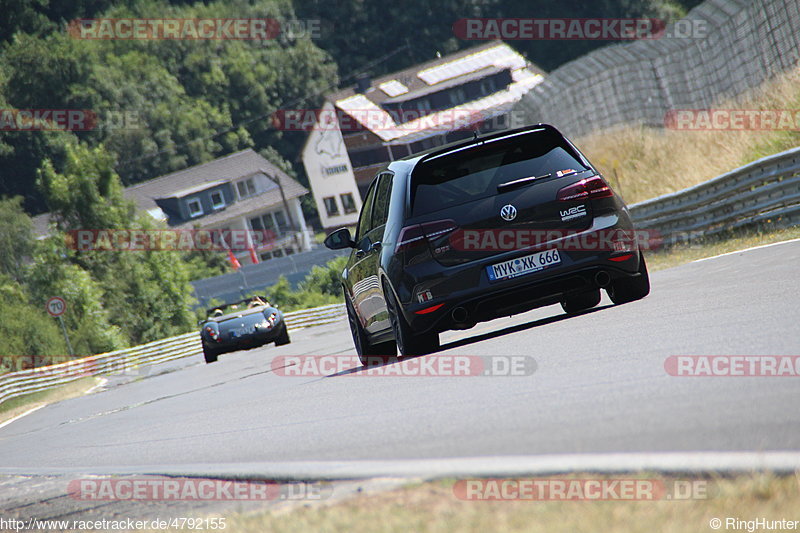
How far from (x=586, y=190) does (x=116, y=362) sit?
27.5 meters

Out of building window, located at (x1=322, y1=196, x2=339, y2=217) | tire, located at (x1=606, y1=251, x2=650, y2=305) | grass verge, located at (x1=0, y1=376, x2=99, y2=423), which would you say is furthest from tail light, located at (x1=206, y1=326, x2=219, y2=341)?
building window, located at (x1=322, y1=196, x2=339, y2=217)

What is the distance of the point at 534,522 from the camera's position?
A: 3367 mm

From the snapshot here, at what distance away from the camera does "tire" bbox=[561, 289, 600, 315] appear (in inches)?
416

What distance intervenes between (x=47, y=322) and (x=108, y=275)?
1272 centimetres

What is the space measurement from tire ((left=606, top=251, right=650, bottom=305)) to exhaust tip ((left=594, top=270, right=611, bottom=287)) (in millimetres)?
618

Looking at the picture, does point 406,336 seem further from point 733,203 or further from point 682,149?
point 682,149

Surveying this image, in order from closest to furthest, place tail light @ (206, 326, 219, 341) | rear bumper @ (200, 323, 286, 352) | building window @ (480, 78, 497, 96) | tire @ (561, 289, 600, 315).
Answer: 1. tire @ (561, 289, 600, 315)
2. rear bumper @ (200, 323, 286, 352)
3. tail light @ (206, 326, 219, 341)
4. building window @ (480, 78, 497, 96)

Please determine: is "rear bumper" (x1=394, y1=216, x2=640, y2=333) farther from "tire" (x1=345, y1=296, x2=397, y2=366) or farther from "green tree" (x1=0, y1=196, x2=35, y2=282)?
"green tree" (x1=0, y1=196, x2=35, y2=282)

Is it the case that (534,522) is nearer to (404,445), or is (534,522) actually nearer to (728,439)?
(728,439)

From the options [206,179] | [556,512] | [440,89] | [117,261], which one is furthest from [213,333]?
[206,179]

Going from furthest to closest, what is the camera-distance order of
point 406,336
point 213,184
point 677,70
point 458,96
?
point 213,184
point 458,96
point 677,70
point 406,336

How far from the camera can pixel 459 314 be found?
837 centimetres

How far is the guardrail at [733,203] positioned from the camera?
46.9ft

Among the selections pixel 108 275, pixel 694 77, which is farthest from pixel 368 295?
pixel 108 275
